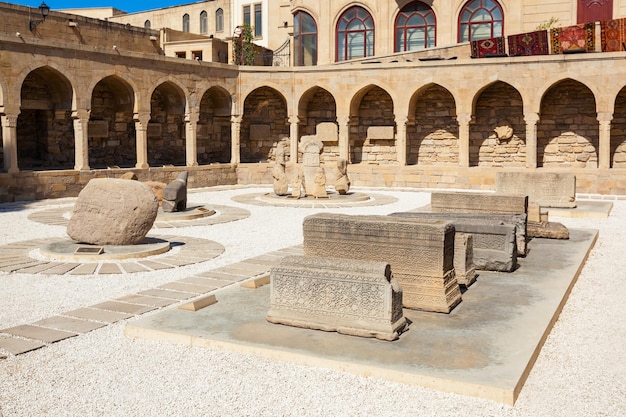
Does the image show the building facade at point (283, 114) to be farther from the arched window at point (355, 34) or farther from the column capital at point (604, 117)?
the arched window at point (355, 34)

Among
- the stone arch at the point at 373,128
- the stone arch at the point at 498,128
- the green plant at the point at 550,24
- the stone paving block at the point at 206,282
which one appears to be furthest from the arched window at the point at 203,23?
the stone paving block at the point at 206,282

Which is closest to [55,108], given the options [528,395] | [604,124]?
[604,124]

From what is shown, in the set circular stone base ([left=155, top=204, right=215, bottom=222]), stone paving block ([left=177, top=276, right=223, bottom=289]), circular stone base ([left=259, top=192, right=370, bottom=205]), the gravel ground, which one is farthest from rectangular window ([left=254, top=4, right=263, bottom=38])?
the gravel ground

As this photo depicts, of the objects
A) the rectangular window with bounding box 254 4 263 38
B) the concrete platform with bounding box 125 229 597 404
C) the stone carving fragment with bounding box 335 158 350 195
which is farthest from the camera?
the rectangular window with bounding box 254 4 263 38

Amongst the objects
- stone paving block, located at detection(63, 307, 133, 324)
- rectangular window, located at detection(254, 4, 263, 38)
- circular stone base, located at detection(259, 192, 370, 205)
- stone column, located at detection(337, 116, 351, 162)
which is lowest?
stone paving block, located at detection(63, 307, 133, 324)

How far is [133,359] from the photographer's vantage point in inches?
202

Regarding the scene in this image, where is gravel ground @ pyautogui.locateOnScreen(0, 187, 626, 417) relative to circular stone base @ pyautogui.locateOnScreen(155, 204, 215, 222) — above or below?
below

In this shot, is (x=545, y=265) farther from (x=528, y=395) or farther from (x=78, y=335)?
(x=78, y=335)

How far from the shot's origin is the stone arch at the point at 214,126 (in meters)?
24.0

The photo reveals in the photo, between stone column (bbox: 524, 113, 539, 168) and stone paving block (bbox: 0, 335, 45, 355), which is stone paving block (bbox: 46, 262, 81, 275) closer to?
stone paving block (bbox: 0, 335, 45, 355)

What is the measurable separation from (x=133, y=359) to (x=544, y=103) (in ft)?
64.1

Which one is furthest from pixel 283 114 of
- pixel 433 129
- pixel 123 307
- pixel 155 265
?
pixel 123 307

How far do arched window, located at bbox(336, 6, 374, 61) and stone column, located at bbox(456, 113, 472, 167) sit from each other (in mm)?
8542

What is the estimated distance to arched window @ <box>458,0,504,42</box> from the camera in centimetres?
2666
